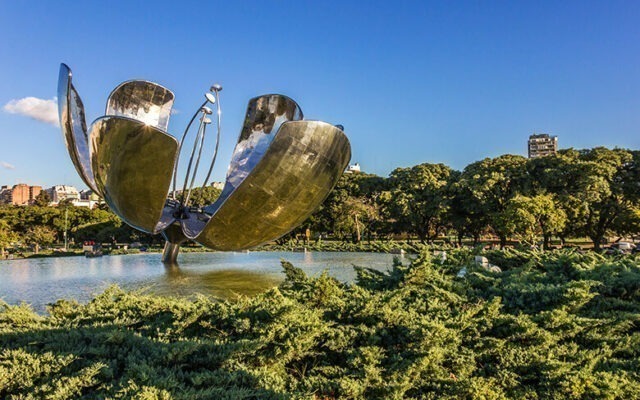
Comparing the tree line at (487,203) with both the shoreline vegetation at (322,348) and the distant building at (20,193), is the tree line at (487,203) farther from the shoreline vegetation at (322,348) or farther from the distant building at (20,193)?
the distant building at (20,193)

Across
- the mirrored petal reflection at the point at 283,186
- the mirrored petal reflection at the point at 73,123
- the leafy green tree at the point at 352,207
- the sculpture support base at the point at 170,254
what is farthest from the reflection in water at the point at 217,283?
the leafy green tree at the point at 352,207

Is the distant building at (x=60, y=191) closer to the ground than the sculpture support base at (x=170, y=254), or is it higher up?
higher up

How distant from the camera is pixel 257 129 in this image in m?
12.4

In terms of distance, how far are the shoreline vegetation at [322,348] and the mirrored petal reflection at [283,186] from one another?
266 cm

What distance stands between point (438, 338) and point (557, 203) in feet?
81.6

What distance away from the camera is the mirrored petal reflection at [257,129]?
11938 millimetres

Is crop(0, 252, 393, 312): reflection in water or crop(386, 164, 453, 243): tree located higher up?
crop(386, 164, 453, 243): tree

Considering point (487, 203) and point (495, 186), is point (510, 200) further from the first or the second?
point (495, 186)

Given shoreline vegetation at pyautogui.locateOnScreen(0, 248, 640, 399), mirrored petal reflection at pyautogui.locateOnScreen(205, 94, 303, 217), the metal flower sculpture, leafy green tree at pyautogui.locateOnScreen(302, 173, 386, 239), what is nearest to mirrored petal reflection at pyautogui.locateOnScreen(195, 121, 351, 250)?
the metal flower sculpture

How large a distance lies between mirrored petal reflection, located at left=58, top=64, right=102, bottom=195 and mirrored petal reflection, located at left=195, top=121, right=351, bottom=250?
271cm

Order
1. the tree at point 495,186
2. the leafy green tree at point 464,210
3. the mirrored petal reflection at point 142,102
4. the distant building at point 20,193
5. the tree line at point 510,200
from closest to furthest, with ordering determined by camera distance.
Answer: the mirrored petal reflection at point 142,102, the tree line at point 510,200, the tree at point 495,186, the leafy green tree at point 464,210, the distant building at point 20,193

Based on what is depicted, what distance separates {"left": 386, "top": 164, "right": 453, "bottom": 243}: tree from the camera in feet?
102

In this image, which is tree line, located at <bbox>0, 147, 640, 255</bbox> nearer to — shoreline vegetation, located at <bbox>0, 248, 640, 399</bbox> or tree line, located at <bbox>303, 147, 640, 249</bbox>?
tree line, located at <bbox>303, 147, 640, 249</bbox>

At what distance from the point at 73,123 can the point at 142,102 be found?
Answer: 10.0 feet
